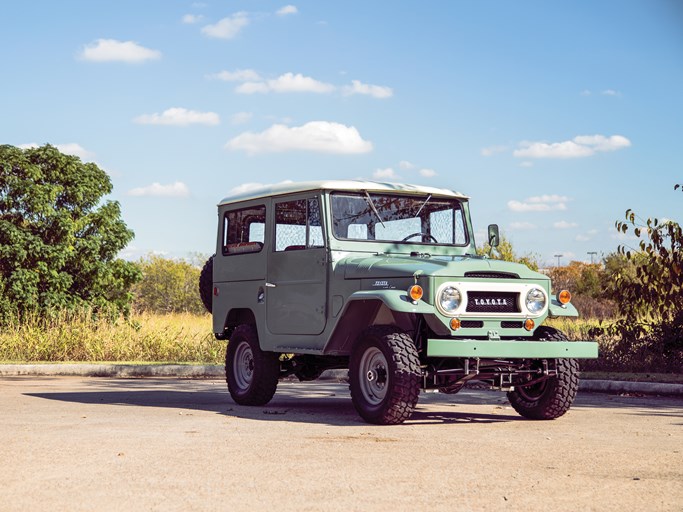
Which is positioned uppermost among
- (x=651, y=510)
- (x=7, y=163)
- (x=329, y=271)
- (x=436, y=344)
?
(x=7, y=163)

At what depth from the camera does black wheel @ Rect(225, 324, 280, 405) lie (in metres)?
12.5

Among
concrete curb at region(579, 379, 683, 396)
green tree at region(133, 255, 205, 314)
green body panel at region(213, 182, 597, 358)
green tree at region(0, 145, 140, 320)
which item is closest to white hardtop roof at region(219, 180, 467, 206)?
green body panel at region(213, 182, 597, 358)

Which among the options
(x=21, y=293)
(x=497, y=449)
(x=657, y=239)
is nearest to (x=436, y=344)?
(x=497, y=449)

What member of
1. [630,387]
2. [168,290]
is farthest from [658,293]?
[168,290]

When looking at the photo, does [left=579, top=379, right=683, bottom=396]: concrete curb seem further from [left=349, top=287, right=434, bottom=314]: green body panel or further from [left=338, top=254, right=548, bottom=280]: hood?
[left=349, top=287, right=434, bottom=314]: green body panel

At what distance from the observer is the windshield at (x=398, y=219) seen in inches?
465

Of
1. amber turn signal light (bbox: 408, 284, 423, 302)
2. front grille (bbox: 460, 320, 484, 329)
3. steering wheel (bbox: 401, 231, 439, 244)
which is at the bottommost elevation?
front grille (bbox: 460, 320, 484, 329)

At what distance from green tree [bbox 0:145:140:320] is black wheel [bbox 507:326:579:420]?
→ 15.2m

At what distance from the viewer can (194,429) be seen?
1001 cm

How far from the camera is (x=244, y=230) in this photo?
1305 cm

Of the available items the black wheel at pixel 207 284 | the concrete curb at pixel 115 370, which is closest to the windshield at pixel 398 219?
the black wheel at pixel 207 284

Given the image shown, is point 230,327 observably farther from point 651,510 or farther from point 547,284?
point 651,510

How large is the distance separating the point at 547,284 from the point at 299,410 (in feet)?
10.3

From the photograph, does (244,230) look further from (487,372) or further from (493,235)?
(487,372)
